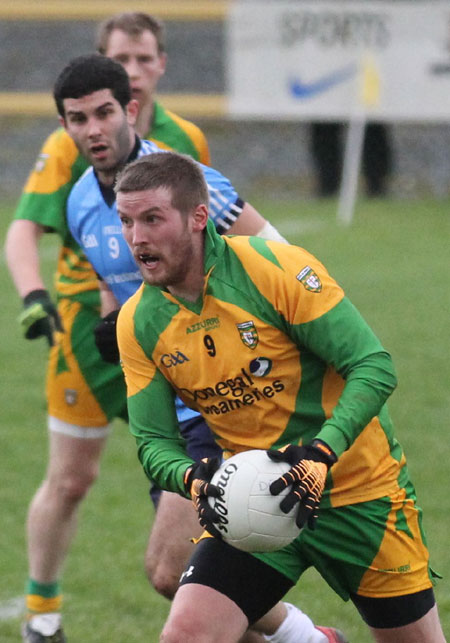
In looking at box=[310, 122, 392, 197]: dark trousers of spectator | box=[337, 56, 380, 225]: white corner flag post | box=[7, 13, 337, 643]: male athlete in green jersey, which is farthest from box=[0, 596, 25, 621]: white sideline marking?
box=[310, 122, 392, 197]: dark trousers of spectator

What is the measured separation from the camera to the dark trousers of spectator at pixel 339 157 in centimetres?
1717

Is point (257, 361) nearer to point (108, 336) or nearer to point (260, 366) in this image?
point (260, 366)

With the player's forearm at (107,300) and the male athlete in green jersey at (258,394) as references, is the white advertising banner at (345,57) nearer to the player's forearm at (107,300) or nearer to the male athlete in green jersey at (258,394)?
the player's forearm at (107,300)

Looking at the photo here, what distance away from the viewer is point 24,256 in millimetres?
5398

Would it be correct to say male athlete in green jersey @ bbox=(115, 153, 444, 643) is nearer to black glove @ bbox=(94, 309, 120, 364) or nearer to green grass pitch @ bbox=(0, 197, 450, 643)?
black glove @ bbox=(94, 309, 120, 364)

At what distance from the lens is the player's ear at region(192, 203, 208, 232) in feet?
12.7

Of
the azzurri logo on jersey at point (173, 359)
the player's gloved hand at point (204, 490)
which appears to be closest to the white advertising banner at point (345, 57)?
the azzurri logo on jersey at point (173, 359)

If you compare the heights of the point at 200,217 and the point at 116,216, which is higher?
the point at 200,217

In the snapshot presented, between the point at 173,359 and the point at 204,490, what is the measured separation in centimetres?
46

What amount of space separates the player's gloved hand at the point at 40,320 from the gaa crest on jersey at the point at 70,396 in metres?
0.48

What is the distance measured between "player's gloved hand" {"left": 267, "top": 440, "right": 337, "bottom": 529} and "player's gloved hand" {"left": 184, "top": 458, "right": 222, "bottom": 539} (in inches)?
7.2

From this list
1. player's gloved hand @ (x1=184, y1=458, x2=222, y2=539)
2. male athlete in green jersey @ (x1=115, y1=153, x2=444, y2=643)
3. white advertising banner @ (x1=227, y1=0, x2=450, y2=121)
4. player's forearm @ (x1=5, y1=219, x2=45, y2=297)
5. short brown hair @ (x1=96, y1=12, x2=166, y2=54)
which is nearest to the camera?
player's gloved hand @ (x1=184, y1=458, x2=222, y2=539)

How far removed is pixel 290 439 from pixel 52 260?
982 centimetres

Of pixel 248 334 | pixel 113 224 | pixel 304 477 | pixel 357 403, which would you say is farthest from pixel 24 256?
pixel 304 477
